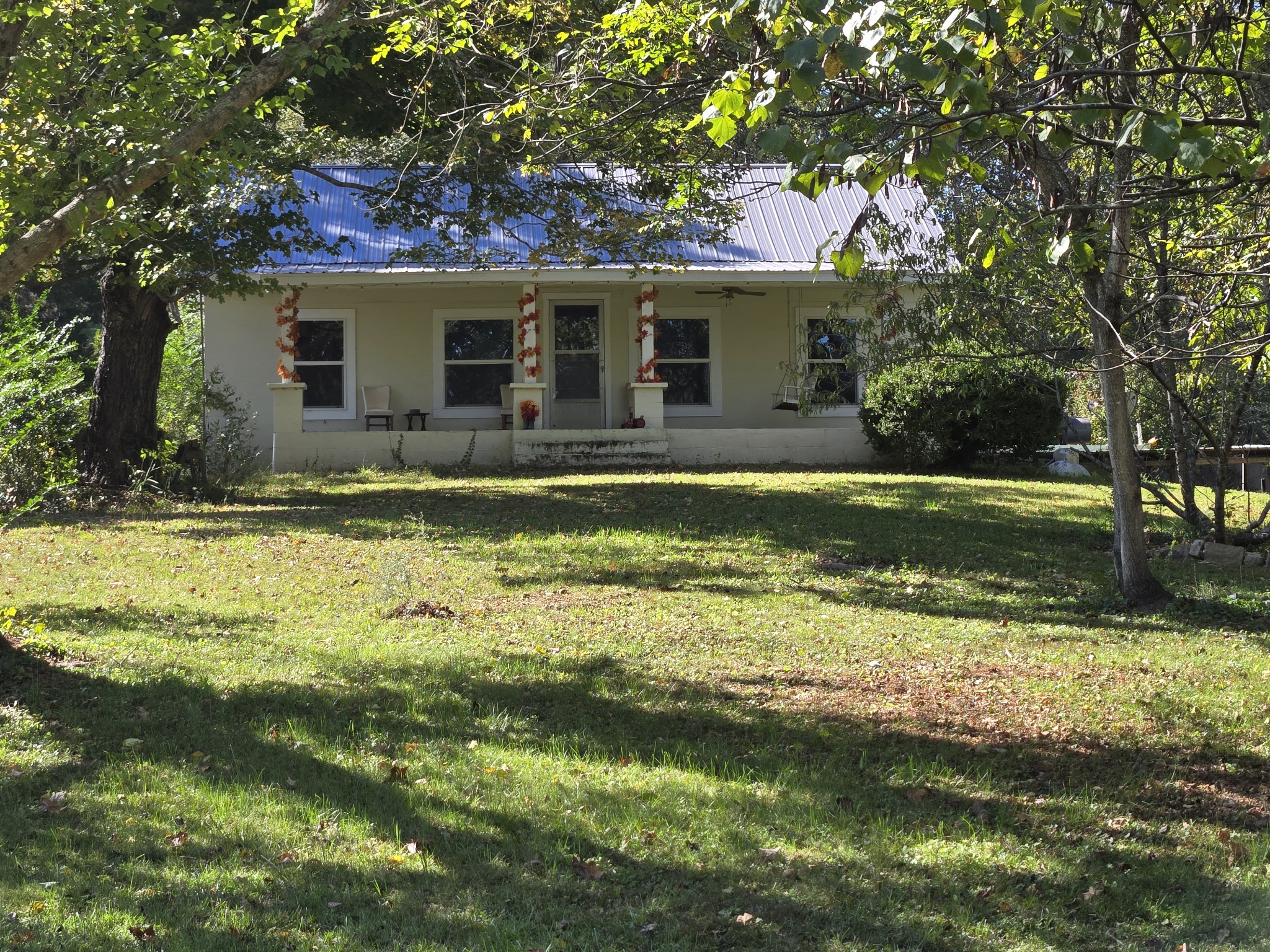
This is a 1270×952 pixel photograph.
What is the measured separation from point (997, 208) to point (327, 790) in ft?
11.7

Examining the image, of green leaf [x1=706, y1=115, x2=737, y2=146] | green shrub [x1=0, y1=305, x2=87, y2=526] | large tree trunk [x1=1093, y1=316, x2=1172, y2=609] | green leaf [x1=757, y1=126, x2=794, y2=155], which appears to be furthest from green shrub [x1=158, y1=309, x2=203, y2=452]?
green leaf [x1=757, y1=126, x2=794, y2=155]

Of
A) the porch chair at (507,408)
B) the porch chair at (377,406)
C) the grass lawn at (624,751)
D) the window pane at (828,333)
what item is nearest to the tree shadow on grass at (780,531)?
the grass lawn at (624,751)

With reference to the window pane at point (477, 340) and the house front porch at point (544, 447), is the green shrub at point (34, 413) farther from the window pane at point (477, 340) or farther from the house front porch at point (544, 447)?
the window pane at point (477, 340)

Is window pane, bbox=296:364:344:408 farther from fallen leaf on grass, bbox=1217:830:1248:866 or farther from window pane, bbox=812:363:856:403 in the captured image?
fallen leaf on grass, bbox=1217:830:1248:866

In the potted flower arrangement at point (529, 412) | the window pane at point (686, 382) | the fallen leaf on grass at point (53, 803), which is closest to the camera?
the fallen leaf on grass at point (53, 803)

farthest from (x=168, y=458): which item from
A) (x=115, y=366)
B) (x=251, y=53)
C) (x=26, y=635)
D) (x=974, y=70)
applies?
(x=974, y=70)

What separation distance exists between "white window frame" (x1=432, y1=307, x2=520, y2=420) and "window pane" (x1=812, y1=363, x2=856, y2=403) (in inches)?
201

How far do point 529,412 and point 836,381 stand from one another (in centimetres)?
788

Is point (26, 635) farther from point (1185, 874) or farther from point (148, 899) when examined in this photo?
point (1185, 874)

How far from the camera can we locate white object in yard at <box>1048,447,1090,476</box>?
17234 mm

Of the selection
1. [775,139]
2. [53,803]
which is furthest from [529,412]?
[775,139]

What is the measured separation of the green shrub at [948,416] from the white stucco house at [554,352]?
151 cm

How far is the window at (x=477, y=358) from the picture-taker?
19609 millimetres

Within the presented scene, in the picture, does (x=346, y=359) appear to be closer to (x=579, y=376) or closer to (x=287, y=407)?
(x=287, y=407)
